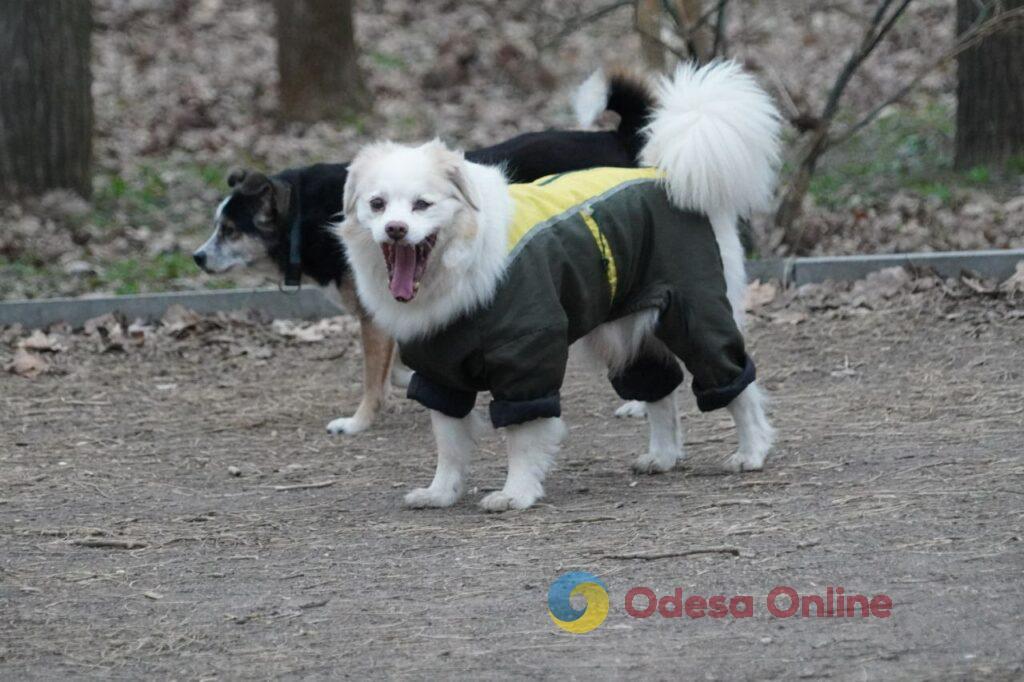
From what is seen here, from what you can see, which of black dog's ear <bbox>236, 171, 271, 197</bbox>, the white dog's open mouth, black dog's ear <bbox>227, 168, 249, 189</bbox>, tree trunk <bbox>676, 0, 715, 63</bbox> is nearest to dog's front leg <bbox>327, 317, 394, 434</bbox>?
black dog's ear <bbox>236, 171, 271, 197</bbox>

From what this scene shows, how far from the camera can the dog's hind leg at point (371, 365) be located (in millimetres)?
6785

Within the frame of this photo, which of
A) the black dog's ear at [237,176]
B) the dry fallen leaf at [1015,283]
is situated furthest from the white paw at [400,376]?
the dry fallen leaf at [1015,283]

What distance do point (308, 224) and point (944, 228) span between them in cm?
405

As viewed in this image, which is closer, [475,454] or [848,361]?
[475,454]

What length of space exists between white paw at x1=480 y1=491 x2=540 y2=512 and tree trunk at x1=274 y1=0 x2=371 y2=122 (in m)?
8.72

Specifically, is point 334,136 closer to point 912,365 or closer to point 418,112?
point 418,112

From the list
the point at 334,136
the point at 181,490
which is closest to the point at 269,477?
the point at 181,490

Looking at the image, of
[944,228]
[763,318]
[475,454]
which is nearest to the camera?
[475,454]

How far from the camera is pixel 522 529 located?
454 cm

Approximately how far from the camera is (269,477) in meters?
5.70

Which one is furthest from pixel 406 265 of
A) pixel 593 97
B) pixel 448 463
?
pixel 593 97

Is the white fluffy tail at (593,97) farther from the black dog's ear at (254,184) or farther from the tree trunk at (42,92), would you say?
the tree trunk at (42,92)

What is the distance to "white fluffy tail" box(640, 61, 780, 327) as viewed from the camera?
5062mm

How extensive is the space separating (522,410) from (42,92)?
20.8ft
